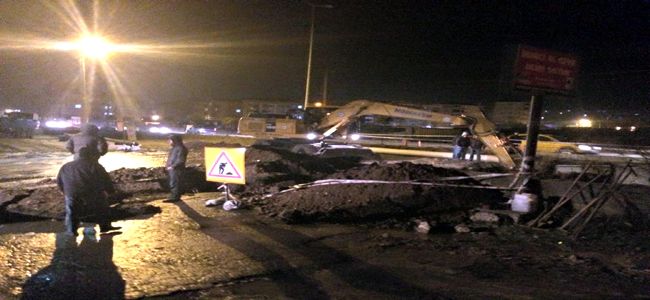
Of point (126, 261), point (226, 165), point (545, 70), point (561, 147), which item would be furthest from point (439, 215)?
point (561, 147)

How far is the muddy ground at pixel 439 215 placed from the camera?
726cm

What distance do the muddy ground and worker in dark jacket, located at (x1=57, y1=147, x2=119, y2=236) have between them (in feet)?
5.42

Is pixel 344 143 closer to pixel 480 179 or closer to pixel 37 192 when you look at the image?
pixel 480 179

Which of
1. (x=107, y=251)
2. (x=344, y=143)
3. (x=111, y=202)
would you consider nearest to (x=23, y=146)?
(x=344, y=143)

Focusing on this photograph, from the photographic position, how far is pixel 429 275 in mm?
6578

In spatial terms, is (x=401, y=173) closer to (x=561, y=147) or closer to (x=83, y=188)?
(x=83, y=188)

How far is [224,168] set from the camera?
10.8 meters

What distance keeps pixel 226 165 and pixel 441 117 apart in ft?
24.3

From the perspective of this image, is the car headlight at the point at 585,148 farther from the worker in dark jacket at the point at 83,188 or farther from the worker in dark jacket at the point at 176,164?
the worker in dark jacket at the point at 83,188

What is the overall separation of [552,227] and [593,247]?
1.37m

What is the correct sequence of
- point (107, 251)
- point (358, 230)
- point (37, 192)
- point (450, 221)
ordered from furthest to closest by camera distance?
Result: point (37, 192) → point (450, 221) → point (358, 230) → point (107, 251)

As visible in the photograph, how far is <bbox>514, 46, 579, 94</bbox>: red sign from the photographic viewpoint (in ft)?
33.7

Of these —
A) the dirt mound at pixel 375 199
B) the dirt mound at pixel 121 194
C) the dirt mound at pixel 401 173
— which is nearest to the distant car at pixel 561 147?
the dirt mound at pixel 401 173

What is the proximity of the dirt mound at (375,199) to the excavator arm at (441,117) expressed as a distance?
10.7 ft
